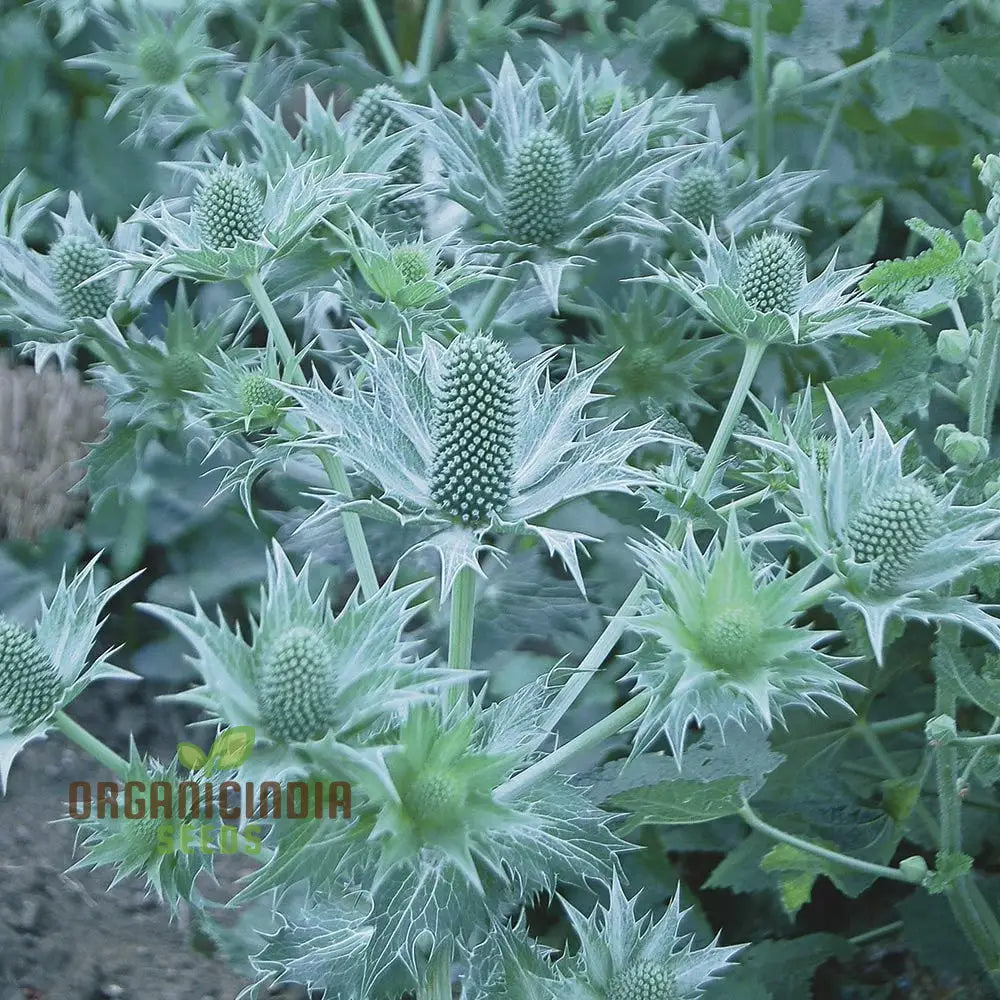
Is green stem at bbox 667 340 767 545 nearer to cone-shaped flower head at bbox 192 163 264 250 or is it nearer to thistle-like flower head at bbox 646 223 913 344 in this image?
thistle-like flower head at bbox 646 223 913 344

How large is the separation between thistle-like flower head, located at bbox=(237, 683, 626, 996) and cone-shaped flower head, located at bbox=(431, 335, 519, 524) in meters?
0.16

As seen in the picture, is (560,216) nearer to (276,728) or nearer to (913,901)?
(276,728)

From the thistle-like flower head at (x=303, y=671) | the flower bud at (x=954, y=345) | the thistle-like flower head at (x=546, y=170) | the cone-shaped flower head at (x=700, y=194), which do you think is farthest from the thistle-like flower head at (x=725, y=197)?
the thistle-like flower head at (x=303, y=671)

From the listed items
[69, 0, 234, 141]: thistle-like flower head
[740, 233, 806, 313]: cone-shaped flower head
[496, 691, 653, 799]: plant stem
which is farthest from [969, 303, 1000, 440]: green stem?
[69, 0, 234, 141]: thistle-like flower head

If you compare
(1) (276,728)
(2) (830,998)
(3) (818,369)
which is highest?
(1) (276,728)

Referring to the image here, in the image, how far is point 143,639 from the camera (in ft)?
5.89

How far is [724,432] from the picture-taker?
99cm

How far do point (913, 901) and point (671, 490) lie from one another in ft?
2.20

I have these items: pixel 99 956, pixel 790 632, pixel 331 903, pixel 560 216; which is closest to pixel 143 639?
pixel 99 956

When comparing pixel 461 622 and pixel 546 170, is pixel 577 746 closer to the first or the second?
pixel 461 622

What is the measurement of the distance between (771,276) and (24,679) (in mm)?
673

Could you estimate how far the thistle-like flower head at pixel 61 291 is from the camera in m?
1.13

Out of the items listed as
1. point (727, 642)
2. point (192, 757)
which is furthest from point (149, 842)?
point (727, 642)

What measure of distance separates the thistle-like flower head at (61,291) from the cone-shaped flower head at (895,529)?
0.69m
